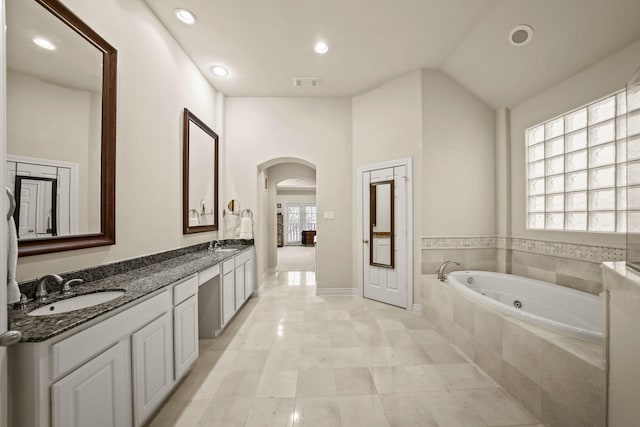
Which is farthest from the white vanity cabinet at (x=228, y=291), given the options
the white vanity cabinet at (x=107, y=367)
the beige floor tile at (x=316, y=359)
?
the beige floor tile at (x=316, y=359)

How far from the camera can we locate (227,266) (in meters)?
2.66

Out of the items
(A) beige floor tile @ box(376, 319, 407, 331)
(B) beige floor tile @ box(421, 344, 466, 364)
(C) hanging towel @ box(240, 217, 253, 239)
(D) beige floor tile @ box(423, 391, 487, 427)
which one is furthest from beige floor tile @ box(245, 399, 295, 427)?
(C) hanging towel @ box(240, 217, 253, 239)

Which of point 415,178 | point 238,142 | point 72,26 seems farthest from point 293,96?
point 72,26

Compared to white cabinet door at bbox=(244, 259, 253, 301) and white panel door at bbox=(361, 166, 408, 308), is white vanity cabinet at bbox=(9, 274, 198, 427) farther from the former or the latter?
white panel door at bbox=(361, 166, 408, 308)

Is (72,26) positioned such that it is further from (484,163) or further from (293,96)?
(484,163)

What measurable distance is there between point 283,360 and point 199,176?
225 cm

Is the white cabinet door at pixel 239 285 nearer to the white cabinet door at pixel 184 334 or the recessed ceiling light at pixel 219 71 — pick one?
the white cabinet door at pixel 184 334

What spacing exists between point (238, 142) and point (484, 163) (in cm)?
342

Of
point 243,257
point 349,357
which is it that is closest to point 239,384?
point 349,357

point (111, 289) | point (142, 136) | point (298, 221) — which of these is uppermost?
point (142, 136)

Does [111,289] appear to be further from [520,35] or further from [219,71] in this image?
[520,35]

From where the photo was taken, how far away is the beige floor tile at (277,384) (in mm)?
1708

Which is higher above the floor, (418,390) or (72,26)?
(72,26)

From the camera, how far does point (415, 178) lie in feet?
10.3
